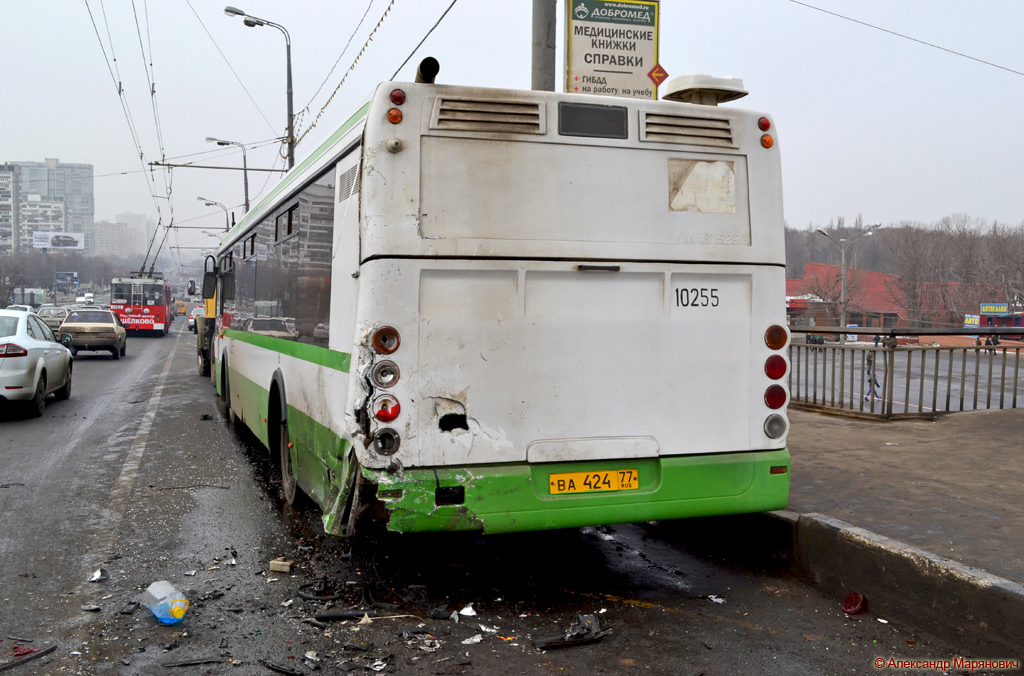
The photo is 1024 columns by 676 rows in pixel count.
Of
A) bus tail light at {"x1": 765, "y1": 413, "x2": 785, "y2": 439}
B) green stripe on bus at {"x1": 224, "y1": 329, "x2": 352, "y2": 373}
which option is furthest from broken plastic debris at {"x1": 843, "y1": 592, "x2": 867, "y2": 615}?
green stripe on bus at {"x1": 224, "y1": 329, "x2": 352, "y2": 373}

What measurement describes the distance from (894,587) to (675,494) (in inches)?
48.7

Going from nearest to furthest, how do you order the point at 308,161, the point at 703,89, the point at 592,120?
the point at 592,120
the point at 703,89
the point at 308,161

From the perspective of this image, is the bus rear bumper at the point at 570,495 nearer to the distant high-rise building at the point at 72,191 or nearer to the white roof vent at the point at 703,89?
the white roof vent at the point at 703,89

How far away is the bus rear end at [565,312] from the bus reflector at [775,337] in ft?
0.03

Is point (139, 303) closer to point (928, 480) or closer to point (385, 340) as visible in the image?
point (928, 480)

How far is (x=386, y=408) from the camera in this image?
459 centimetres

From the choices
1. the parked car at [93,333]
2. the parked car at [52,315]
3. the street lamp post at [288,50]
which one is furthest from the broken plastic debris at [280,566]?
the parked car at [52,315]

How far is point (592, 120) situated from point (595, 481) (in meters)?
2.08

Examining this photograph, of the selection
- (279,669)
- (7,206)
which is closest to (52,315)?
(279,669)

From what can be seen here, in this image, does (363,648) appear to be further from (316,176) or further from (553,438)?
(316,176)

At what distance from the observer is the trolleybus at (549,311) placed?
15.2 feet

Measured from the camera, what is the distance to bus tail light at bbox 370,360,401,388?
4.57 meters

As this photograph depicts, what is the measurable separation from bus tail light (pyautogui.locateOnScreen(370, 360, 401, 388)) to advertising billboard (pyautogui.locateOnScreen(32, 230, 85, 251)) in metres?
137

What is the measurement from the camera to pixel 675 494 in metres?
5.02
